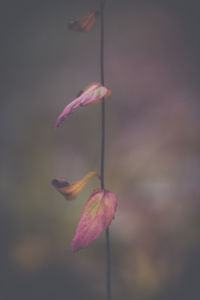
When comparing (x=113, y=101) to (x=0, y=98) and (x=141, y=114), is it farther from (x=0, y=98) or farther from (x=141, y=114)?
(x=0, y=98)

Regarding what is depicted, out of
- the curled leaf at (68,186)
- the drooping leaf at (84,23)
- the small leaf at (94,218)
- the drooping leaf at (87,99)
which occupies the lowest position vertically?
the small leaf at (94,218)

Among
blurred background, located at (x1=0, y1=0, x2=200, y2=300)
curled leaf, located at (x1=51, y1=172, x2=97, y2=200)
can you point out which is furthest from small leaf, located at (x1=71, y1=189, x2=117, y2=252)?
blurred background, located at (x1=0, y1=0, x2=200, y2=300)

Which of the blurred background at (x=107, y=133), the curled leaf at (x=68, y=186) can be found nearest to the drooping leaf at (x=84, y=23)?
the curled leaf at (x=68, y=186)

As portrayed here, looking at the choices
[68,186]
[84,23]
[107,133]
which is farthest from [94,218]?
[107,133]

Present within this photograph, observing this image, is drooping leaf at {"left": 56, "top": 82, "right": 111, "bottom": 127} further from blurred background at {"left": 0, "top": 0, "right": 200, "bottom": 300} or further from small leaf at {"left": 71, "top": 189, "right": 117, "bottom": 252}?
blurred background at {"left": 0, "top": 0, "right": 200, "bottom": 300}

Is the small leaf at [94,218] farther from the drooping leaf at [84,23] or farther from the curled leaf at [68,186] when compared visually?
the drooping leaf at [84,23]

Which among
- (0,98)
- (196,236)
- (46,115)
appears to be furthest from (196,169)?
(0,98)
